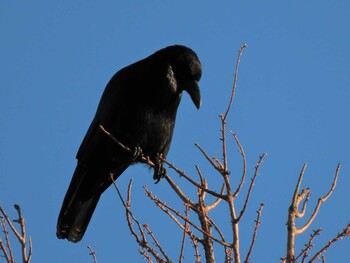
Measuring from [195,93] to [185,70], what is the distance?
0.93 feet

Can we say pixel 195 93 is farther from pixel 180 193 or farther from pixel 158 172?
pixel 180 193

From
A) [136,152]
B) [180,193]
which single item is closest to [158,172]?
[136,152]

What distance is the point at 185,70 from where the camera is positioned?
725cm

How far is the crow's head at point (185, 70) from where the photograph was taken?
720cm

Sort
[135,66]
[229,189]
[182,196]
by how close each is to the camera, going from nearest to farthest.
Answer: [229,189], [182,196], [135,66]

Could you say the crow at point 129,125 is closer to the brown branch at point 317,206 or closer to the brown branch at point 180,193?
the brown branch at point 180,193

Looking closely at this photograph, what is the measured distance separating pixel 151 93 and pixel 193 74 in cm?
61

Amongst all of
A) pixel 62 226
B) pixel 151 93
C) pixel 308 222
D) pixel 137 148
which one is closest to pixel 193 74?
pixel 151 93

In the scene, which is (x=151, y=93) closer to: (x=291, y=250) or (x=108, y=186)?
(x=108, y=186)

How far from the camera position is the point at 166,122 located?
700cm

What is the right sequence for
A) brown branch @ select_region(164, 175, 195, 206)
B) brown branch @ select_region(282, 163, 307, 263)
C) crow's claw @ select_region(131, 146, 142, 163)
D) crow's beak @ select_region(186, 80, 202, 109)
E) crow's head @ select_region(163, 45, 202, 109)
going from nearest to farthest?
brown branch @ select_region(282, 163, 307, 263) < brown branch @ select_region(164, 175, 195, 206) < crow's claw @ select_region(131, 146, 142, 163) < crow's beak @ select_region(186, 80, 202, 109) < crow's head @ select_region(163, 45, 202, 109)

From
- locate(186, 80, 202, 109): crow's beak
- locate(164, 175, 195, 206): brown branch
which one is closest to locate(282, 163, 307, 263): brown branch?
locate(164, 175, 195, 206): brown branch

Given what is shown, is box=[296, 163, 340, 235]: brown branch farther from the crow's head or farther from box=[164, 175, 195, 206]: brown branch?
the crow's head

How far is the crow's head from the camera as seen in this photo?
7203 millimetres
